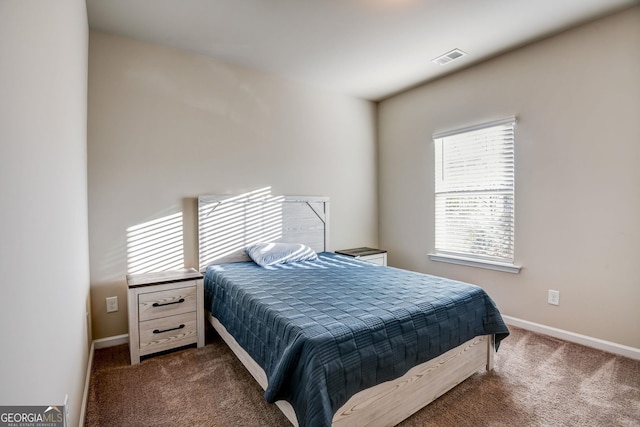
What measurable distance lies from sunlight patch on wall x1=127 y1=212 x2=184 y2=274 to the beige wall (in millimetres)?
3012

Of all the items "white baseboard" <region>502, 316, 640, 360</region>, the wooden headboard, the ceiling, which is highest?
the ceiling

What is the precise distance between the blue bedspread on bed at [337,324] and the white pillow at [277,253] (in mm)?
293

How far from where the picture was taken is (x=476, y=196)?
10.9 feet

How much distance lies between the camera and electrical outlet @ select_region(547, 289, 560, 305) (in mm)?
2755

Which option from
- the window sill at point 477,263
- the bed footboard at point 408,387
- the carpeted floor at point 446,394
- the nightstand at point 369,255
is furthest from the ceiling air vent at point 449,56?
the carpeted floor at point 446,394

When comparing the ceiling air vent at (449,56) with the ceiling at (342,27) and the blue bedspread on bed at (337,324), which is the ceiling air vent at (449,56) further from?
the blue bedspread on bed at (337,324)

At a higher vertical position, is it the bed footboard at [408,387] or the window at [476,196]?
the window at [476,196]

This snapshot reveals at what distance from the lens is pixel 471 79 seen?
3.32m

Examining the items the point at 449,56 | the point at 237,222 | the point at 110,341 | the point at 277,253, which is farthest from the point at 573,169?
the point at 110,341

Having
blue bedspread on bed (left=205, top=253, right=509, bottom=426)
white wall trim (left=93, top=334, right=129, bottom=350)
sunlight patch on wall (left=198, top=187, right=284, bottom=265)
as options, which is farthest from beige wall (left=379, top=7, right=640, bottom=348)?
white wall trim (left=93, top=334, right=129, bottom=350)

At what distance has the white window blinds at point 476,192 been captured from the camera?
307 centimetres

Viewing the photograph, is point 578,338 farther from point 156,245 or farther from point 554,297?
point 156,245

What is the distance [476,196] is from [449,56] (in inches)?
57.1

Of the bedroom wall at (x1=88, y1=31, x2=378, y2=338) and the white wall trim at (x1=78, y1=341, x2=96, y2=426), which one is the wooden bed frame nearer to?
the bedroom wall at (x1=88, y1=31, x2=378, y2=338)
